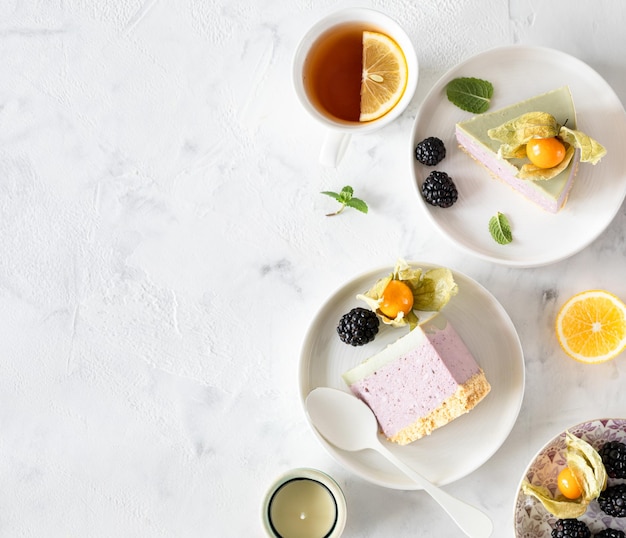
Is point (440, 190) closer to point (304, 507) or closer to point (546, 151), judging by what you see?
point (546, 151)

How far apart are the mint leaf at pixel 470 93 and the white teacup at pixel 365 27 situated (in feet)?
0.48

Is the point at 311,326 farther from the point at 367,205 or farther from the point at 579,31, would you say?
the point at 579,31

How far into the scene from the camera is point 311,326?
197 cm

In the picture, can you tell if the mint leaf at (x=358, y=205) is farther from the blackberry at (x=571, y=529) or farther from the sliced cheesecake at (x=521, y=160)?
the blackberry at (x=571, y=529)

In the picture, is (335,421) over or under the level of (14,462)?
over

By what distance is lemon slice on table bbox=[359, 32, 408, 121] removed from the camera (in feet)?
6.31

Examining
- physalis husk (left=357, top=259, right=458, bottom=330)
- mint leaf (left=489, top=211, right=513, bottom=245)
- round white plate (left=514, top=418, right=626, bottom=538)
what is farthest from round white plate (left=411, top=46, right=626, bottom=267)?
round white plate (left=514, top=418, right=626, bottom=538)

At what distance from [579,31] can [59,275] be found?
1.64 meters

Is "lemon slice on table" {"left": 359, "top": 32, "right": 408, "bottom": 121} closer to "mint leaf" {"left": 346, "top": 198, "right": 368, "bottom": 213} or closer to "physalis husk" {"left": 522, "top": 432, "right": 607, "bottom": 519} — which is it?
"mint leaf" {"left": 346, "top": 198, "right": 368, "bottom": 213}

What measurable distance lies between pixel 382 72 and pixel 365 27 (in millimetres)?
128

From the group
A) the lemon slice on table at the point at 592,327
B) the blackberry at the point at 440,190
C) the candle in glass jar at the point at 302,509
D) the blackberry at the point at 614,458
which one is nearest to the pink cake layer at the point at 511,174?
the blackberry at the point at 440,190

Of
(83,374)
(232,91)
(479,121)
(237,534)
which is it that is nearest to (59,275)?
(83,374)

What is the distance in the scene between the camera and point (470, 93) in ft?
6.50

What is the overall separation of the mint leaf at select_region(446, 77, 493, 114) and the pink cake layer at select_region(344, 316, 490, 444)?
597 millimetres
